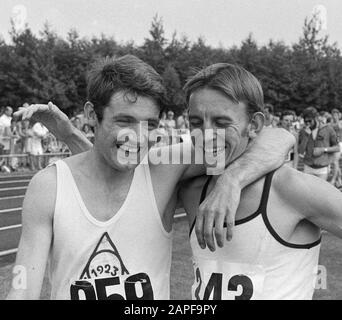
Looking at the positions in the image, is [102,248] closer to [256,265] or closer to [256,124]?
[256,265]

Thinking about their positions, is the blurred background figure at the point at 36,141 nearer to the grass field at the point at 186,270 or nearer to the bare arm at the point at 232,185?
the grass field at the point at 186,270

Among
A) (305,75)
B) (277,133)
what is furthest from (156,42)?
(277,133)

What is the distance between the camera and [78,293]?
1928 mm

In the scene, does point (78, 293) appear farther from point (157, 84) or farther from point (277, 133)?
point (277, 133)

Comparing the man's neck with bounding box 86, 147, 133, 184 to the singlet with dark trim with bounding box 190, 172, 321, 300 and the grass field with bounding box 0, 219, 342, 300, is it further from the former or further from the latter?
the grass field with bounding box 0, 219, 342, 300

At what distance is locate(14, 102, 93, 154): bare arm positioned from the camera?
2247 mm

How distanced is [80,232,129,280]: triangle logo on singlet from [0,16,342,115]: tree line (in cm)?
3174

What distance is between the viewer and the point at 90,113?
2.06 metres

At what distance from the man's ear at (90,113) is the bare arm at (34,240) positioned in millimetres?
257

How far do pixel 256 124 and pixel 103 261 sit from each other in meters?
0.73

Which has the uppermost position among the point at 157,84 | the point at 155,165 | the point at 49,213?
the point at 157,84

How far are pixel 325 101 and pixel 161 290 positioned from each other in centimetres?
4350

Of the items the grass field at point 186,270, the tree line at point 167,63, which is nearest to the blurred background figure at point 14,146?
the grass field at point 186,270

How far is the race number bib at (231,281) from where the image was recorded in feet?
6.09
